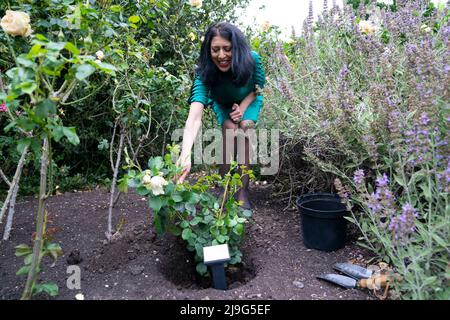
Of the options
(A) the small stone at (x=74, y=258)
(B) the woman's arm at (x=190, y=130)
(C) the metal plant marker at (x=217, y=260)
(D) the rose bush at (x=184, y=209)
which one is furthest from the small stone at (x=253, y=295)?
(A) the small stone at (x=74, y=258)

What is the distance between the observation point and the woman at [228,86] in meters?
2.50

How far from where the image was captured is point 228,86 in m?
2.73

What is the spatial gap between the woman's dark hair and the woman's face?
3 centimetres

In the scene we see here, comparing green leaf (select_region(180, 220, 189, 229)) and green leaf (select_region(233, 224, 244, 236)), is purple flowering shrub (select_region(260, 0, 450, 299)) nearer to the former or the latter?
green leaf (select_region(233, 224, 244, 236))

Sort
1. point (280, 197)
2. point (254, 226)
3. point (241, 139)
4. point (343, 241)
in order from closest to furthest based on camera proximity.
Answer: point (343, 241)
point (254, 226)
point (241, 139)
point (280, 197)

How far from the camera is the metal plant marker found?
5.67 ft

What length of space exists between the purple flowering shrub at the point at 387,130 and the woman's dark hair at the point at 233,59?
8.1 inches

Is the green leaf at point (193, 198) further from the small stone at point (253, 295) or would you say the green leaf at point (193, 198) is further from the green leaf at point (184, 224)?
the small stone at point (253, 295)

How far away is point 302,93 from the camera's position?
270 centimetres

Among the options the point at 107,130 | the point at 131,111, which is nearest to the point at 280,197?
the point at 131,111

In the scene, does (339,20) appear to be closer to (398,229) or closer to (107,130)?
(398,229)

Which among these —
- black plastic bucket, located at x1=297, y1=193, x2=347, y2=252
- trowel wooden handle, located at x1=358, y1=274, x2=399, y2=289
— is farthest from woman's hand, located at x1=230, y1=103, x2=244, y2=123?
trowel wooden handle, located at x1=358, y1=274, x2=399, y2=289
